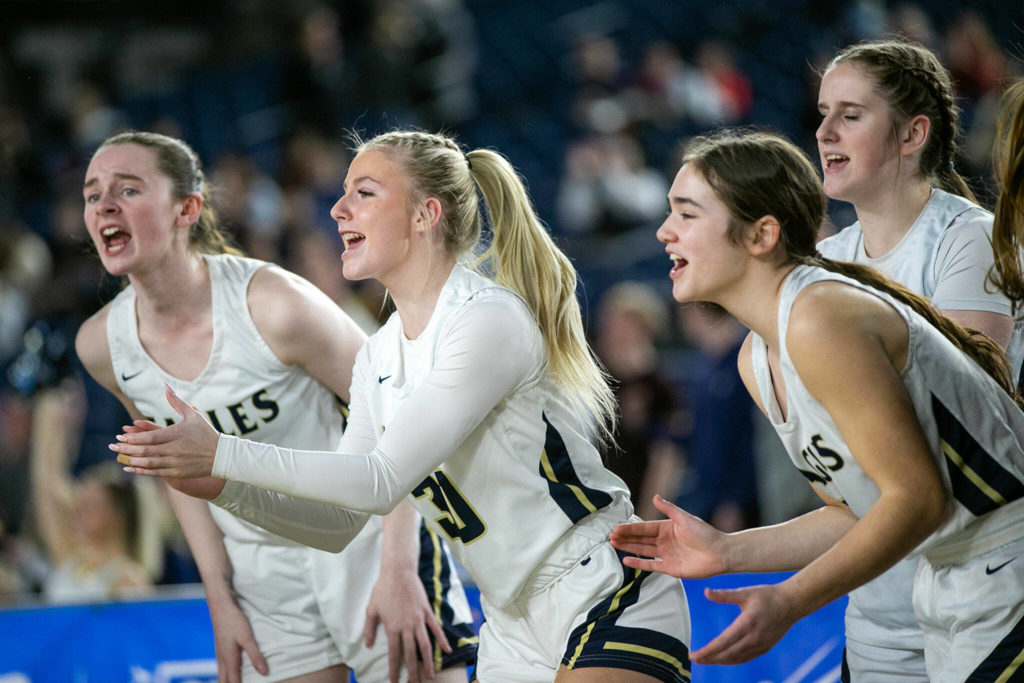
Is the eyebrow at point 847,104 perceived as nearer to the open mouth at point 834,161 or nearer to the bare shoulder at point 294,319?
the open mouth at point 834,161

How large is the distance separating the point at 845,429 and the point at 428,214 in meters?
1.19

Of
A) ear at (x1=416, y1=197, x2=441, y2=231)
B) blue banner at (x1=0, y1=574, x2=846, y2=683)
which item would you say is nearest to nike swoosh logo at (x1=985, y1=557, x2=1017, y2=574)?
blue banner at (x1=0, y1=574, x2=846, y2=683)

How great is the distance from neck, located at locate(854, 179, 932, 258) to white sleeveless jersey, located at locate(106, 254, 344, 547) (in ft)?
5.48

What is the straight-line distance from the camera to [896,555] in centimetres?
201

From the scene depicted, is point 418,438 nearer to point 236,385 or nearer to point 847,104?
point 236,385

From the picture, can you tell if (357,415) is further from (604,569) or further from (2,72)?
(2,72)

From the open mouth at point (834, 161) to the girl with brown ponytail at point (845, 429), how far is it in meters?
0.63

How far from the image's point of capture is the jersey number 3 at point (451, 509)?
2.59 meters

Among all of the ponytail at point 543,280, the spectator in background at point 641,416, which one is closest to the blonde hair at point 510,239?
the ponytail at point 543,280

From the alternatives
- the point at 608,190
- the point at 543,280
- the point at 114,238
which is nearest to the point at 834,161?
the point at 543,280

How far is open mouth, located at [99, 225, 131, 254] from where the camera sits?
3.09 metres

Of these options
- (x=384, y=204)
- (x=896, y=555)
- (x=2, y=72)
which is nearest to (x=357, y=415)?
(x=384, y=204)

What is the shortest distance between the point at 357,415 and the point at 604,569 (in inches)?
30.9

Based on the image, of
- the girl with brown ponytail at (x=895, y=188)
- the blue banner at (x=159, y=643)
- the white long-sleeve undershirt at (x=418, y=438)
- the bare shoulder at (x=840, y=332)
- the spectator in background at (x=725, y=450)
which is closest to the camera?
the bare shoulder at (x=840, y=332)
